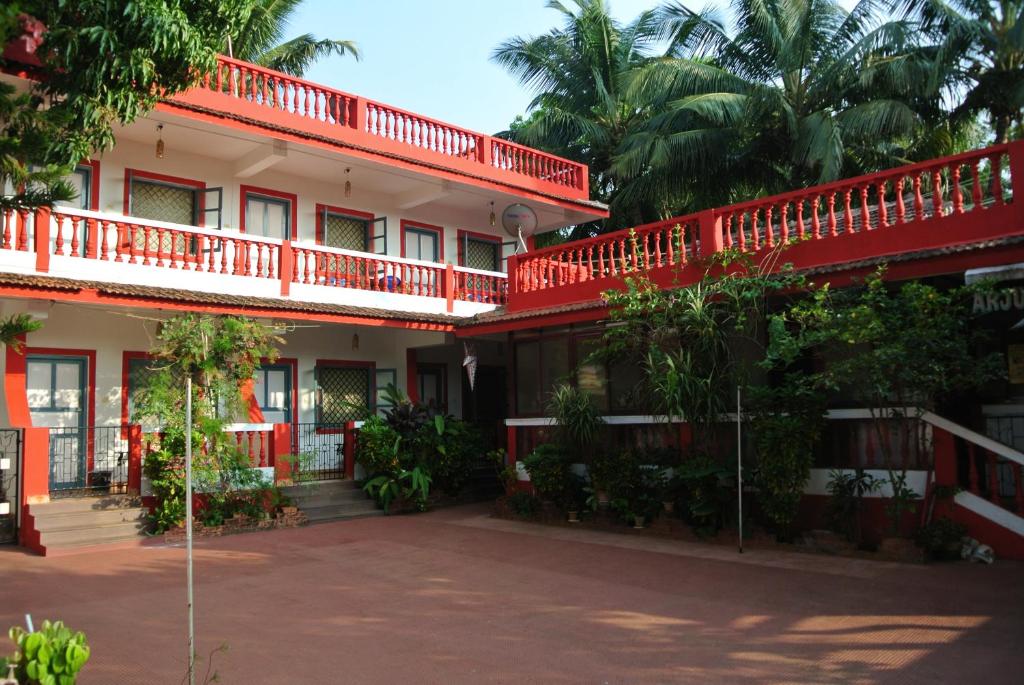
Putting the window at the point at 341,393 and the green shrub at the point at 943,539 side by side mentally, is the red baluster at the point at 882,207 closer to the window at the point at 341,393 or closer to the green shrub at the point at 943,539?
the green shrub at the point at 943,539

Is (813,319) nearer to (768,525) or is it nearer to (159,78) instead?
(768,525)

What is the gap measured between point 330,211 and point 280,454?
5.18 meters

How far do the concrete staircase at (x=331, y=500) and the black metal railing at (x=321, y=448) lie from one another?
435 millimetres

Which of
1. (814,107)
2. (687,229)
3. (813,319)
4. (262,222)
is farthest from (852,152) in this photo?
(262,222)

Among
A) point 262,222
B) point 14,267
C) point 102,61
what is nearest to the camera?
point 102,61

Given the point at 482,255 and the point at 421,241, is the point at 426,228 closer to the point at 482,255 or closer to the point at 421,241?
the point at 421,241

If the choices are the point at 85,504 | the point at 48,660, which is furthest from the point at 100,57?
the point at 85,504

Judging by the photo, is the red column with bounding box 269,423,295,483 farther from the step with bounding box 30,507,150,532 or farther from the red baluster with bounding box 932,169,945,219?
the red baluster with bounding box 932,169,945,219

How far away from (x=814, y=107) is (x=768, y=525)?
42.3ft

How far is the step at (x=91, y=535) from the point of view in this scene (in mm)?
10156

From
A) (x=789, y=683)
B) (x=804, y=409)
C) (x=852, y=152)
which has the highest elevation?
(x=852, y=152)

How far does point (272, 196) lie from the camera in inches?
589

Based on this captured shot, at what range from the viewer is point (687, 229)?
39.2ft

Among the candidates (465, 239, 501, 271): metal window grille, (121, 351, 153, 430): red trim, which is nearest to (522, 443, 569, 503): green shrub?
(121, 351, 153, 430): red trim
